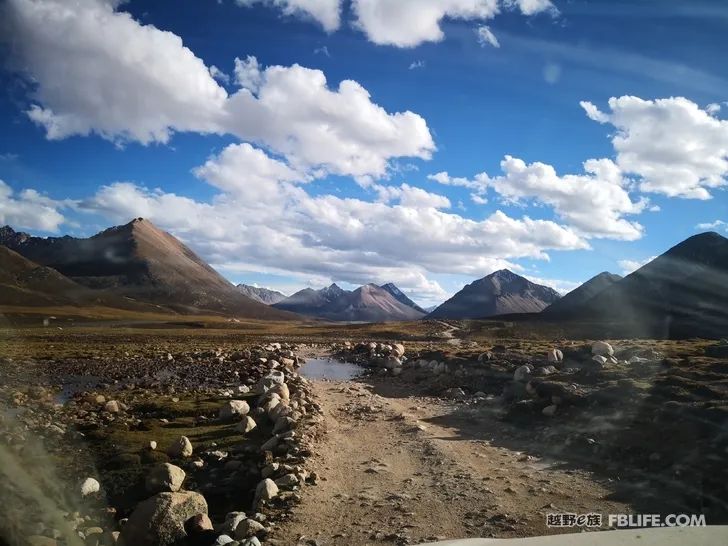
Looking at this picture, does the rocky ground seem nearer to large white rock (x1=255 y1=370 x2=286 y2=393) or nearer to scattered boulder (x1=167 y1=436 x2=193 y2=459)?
scattered boulder (x1=167 y1=436 x2=193 y2=459)

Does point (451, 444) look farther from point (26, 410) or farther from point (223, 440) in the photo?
point (26, 410)

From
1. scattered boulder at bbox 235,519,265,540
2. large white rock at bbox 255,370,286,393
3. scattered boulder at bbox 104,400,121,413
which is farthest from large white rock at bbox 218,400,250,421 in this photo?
scattered boulder at bbox 235,519,265,540

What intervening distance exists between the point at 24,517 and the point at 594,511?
36.9ft

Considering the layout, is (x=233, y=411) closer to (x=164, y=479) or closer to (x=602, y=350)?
(x=164, y=479)

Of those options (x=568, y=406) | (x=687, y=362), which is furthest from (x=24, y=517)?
(x=687, y=362)

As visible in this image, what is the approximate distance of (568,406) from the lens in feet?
62.4

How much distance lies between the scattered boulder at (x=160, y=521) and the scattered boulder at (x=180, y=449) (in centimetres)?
522

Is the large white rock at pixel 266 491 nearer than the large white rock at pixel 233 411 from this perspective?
Yes

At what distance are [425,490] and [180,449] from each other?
8.09 m

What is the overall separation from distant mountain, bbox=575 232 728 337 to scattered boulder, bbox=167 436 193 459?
105m

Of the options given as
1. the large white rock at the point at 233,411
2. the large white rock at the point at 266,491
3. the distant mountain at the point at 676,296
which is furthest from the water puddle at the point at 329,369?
the distant mountain at the point at 676,296

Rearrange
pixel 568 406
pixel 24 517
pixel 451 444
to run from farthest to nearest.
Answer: pixel 568 406, pixel 451 444, pixel 24 517

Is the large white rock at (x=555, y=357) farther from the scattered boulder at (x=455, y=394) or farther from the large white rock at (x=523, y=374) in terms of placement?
the scattered boulder at (x=455, y=394)

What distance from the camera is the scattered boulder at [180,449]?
15.4 metres
